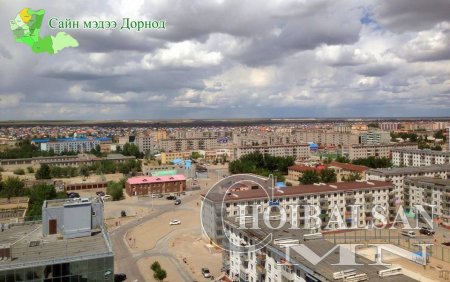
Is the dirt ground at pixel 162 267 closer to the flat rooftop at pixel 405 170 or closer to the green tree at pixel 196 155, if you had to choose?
the flat rooftop at pixel 405 170

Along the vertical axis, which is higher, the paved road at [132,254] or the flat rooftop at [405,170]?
the flat rooftop at [405,170]

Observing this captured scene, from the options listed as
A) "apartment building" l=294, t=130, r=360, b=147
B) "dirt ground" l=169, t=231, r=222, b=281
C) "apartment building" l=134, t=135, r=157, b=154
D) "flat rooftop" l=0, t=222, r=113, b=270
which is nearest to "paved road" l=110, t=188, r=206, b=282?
"dirt ground" l=169, t=231, r=222, b=281

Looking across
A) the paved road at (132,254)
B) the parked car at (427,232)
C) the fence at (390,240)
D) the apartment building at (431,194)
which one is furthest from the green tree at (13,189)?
the apartment building at (431,194)

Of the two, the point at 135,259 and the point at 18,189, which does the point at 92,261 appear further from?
the point at 18,189

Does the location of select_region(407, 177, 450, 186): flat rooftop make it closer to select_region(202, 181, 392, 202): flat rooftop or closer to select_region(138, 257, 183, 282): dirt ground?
select_region(202, 181, 392, 202): flat rooftop

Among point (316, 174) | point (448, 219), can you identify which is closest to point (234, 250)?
point (448, 219)
